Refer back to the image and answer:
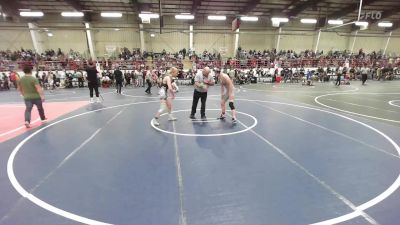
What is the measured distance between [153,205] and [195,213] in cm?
63

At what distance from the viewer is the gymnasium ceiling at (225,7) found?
23312 mm

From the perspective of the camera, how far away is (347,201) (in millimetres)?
3570

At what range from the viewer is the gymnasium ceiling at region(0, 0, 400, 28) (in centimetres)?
2331

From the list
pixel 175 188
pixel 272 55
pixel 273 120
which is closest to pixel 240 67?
pixel 272 55

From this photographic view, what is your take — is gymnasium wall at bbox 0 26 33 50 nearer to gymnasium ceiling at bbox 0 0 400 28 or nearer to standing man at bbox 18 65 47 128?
gymnasium ceiling at bbox 0 0 400 28

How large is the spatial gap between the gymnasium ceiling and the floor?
753 inches

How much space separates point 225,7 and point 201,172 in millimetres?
24849

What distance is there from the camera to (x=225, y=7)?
26016 millimetres

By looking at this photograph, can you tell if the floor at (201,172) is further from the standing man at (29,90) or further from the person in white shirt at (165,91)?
the standing man at (29,90)

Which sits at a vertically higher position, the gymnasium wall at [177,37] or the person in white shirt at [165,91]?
the gymnasium wall at [177,37]

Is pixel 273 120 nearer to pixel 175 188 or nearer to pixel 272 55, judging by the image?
pixel 175 188

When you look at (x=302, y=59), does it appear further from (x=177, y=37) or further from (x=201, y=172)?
(x=201, y=172)

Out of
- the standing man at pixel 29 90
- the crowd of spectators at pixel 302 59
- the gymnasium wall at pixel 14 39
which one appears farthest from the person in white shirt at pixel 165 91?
the gymnasium wall at pixel 14 39

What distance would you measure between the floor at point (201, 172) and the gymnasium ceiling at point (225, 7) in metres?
19.1
